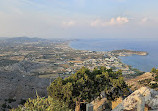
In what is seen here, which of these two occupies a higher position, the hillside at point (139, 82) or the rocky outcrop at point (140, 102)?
the rocky outcrop at point (140, 102)

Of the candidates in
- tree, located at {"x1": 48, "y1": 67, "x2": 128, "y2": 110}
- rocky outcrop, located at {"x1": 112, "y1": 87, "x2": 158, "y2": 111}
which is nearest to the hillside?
tree, located at {"x1": 48, "y1": 67, "x2": 128, "y2": 110}

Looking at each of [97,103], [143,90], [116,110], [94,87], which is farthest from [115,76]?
[116,110]

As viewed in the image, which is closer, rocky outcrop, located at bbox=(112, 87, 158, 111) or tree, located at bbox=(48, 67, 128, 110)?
rocky outcrop, located at bbox=(112, 87, 158, 111)

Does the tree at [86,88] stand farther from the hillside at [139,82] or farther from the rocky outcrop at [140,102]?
the hillside at [139,82]

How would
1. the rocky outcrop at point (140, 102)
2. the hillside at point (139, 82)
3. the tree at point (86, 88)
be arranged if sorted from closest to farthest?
the rocky outcrop at point (140, 102) → the tree at point (86, 88) → the hillside at point (139, 82)

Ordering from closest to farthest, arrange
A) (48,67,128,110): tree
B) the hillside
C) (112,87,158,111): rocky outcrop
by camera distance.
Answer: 1. (112,87,158,111): rocky outcrop
2. (48,67,128,110): tree
3. the hillside

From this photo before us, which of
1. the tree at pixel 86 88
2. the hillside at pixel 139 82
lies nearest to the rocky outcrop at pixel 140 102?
the tree at pixel 86 88

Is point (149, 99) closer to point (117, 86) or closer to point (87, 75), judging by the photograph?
point (117, 86)

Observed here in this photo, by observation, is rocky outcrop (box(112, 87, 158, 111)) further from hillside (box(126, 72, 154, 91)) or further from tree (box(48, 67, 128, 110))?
hillside (box(126, 72, 154, 91))
